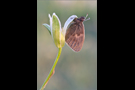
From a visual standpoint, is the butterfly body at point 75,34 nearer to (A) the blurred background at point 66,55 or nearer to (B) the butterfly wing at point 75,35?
(B) the butterfly wing at point 75,35

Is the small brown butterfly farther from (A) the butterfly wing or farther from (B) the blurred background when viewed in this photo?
(B) the blurred background

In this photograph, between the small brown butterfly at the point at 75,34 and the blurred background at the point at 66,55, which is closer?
the small brown butterfly at the point at 75,34

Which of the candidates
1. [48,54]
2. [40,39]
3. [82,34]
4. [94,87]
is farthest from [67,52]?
[82,34]

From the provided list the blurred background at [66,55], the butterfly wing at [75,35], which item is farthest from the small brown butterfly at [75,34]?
the blurred background at [66,55]

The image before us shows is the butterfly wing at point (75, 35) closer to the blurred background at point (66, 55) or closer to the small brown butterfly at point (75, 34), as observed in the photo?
the small brown butterfly at point (75, 34)

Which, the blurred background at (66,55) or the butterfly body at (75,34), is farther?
the blurred background at (66,55)

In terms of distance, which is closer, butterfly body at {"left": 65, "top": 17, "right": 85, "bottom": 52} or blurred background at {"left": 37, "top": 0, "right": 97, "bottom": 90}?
butterfly body at {"left": 65, "top": 17, "right": 85, "bottom": 52}

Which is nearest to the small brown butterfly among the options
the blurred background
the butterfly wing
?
the butterfly wing

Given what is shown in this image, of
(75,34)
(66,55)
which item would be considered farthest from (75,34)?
(66,55)
